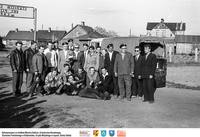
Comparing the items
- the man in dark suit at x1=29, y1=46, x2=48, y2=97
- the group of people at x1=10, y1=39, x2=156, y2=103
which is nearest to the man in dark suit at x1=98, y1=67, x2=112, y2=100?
the group of people at x1=10, y1=39, x2=156, y2=103

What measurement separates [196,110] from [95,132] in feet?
10.9

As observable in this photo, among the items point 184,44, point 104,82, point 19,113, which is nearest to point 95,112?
point 19,113

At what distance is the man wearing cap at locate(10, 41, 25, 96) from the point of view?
9064 millimetres

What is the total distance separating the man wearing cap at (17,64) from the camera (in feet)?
29.7

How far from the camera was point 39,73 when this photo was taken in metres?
9.55

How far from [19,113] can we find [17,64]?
2461 millimetres

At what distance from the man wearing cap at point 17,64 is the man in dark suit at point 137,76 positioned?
10.6ft

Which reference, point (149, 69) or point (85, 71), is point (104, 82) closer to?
point (85, 71)

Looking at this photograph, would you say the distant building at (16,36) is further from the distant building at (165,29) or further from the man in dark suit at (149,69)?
the man in dark suit at (149,69)

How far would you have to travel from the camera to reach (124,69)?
8.94 m

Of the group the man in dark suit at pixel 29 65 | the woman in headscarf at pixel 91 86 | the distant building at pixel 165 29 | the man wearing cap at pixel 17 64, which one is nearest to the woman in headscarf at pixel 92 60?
the woman in headscarf at pixel 91 86

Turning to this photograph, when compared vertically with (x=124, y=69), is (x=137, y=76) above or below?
below

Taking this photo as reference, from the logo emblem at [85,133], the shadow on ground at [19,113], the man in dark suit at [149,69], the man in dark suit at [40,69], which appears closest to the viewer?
the logo emblem at [85,133]

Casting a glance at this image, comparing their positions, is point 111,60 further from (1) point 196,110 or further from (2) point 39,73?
(1) point 196,110
